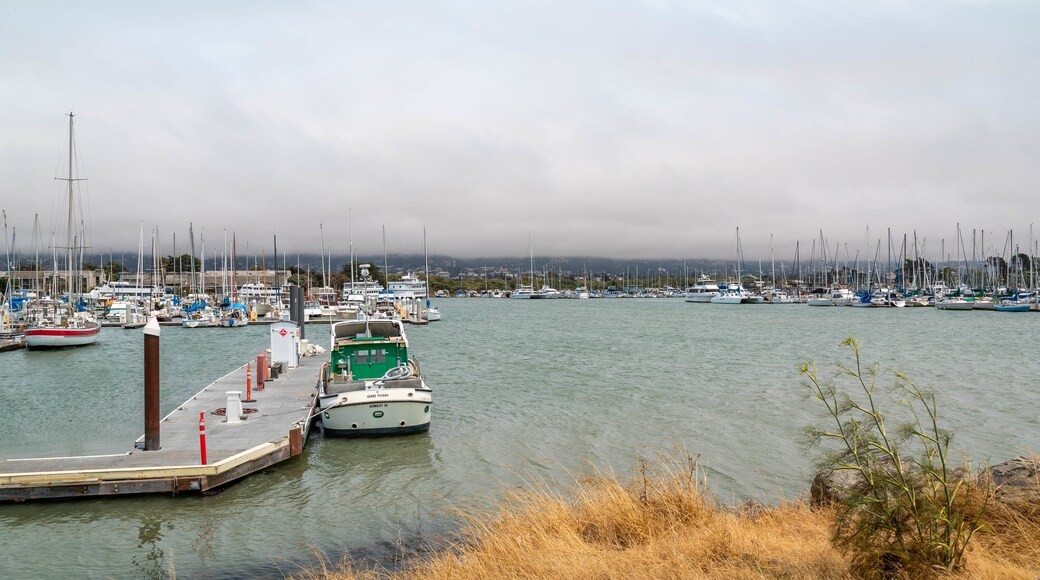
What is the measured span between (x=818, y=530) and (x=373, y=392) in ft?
42.2

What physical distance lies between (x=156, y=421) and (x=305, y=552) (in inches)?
227

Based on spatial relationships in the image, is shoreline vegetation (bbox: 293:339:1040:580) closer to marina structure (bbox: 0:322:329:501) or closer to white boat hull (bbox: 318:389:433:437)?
marina structure (bbox: 0:322:329:501)

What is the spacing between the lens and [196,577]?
405 inches

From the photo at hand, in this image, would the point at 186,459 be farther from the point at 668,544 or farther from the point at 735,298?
the point at 735,298

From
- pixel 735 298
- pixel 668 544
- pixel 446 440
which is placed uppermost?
pixel 735 298

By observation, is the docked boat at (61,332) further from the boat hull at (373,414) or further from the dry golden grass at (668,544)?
the dry golden grass at (668,544)

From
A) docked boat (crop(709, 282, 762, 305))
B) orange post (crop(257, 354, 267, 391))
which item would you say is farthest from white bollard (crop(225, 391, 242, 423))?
docked boat (crop(709, 282, 762, 305))

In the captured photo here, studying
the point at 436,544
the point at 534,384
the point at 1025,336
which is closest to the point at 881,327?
the point at 1025,336

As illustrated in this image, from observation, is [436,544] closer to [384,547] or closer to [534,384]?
[384,547]

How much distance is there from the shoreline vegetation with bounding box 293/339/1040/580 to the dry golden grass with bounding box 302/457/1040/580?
18mm

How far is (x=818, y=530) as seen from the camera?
9.12 metres

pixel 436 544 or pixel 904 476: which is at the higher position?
pixel 904 476

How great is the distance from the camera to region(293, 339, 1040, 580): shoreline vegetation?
645 cm

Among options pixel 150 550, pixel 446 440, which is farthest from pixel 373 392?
pixel 150 550
